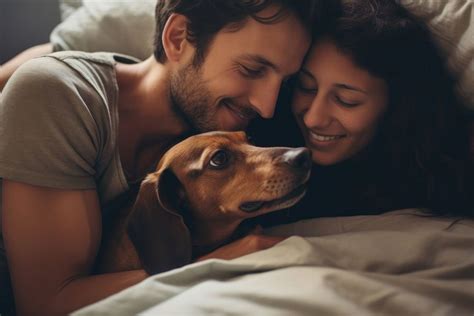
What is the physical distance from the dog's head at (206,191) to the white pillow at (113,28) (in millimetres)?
827

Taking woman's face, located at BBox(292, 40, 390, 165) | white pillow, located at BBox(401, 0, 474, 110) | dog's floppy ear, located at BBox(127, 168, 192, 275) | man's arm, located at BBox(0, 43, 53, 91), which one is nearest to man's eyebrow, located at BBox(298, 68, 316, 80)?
woman's face, located at BBox(292, 40, 390, 165)

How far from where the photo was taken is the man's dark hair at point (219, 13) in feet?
4.68

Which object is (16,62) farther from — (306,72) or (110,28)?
(306,72)

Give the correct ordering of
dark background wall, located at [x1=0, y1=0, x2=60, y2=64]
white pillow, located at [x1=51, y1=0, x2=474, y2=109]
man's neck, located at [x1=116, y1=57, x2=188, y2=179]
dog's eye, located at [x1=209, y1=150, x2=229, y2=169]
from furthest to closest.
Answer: dark background wall, located at [x1=0, y1=0, x2=60, y2=64] < white pillow, located at [x1=51, y1=0, x2=474, y2=109] < man's neck, located at [x1=116, y1=57, x2=188, y2=179] < dog's eye, located at [x1=209, y1=150, x2=229, y2=169]

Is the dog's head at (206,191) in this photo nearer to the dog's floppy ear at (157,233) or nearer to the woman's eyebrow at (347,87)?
the dog's floppy ear at (157,233)

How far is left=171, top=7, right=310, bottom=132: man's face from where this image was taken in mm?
1437

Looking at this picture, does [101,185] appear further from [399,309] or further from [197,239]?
[399,309]

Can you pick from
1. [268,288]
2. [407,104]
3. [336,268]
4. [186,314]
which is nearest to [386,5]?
[407,104]

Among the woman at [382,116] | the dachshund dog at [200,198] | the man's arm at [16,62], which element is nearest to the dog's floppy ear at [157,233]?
the dachshund dog at [200,198]

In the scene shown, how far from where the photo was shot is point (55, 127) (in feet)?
4.27

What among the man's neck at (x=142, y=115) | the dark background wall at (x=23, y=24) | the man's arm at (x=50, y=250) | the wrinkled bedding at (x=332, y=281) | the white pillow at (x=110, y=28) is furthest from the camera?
the dark background wall at (x=23, y=24)

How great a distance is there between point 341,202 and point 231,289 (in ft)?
2.66

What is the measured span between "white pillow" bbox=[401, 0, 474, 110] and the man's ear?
72 centimetres

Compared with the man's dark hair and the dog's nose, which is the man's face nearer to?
the man's dark hair
